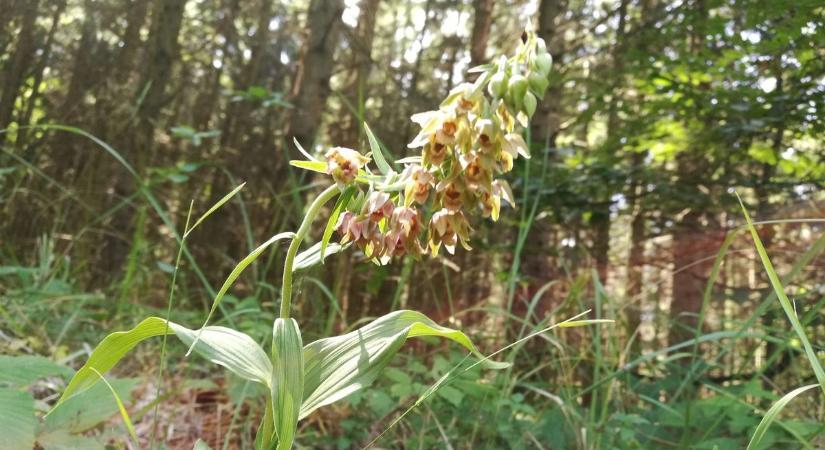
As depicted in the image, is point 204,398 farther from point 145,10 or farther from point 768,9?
point 145,10

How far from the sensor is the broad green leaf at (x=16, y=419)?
1.14m

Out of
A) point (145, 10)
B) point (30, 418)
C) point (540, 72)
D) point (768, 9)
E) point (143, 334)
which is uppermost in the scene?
point (145, 10)

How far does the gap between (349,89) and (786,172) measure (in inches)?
168

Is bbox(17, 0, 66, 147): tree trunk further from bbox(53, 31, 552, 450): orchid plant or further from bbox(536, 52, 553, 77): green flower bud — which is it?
bbox(536, 52, 553, 77): green flower bud

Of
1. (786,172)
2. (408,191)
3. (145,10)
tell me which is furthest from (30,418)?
(145,10)

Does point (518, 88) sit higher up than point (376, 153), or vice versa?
point (518, 88)

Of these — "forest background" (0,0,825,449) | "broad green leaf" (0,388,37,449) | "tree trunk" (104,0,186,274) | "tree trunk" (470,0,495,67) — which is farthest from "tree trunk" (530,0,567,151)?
"broad green leaf" (0,388,37,449)

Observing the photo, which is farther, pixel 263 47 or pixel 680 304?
pixel 263 47

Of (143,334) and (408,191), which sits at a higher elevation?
(408,191)

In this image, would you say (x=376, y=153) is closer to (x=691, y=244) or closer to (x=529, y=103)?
(x=529, y=103)

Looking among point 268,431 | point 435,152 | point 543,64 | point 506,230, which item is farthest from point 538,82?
point 506,230

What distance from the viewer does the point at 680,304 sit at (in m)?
3.35

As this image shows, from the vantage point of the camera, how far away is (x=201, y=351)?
3.65 ft

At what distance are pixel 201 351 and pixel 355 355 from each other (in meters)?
0.25
